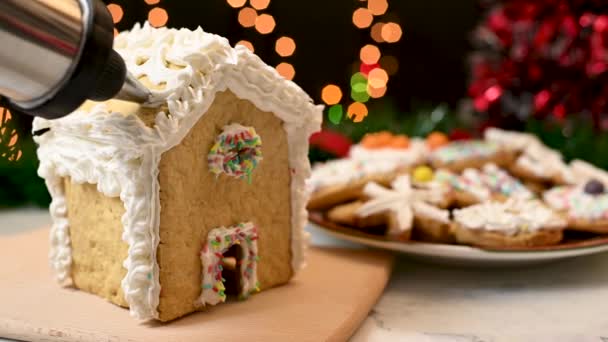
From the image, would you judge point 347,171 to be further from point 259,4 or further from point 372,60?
point 372,60

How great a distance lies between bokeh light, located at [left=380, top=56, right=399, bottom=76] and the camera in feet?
11.3

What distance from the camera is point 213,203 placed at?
1.18m

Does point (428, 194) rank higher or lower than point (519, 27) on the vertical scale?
lower

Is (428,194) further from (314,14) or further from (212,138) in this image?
(314,14)

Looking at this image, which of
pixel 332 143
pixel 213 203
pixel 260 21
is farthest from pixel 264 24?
pixel 213 203

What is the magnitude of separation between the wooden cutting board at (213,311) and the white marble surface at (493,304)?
6cm

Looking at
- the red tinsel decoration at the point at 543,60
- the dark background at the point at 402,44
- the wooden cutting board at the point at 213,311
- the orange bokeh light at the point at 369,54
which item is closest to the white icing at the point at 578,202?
the wooden cutting board at the point at 213,311

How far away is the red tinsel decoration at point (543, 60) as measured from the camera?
2273mm

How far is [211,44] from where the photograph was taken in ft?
3.65

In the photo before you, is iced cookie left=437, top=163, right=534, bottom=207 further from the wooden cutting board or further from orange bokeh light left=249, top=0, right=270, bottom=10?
orange bokeh light left=249, top=0, right=270, bottom=10

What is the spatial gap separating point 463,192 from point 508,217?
0.22 m

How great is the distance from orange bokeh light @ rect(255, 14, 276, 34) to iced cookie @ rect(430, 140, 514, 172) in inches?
31.6

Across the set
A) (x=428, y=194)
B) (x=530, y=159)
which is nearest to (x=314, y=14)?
(x=530, y=159)

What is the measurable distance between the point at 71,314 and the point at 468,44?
2.80m
